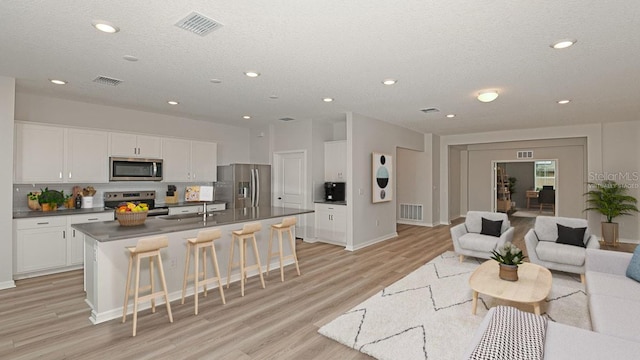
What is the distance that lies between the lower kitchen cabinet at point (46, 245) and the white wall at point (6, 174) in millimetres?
265

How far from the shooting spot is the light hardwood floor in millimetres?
2639

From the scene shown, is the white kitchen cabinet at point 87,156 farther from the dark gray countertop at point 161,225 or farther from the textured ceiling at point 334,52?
the dark gray countertop at point 161,225

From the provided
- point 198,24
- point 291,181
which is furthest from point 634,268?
point 291,181

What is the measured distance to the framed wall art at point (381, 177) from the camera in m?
6.67

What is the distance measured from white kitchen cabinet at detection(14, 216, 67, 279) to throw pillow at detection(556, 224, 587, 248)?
7628mm

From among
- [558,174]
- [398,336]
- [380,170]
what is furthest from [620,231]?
[398,336]

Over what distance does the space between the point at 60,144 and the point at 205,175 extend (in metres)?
2.53

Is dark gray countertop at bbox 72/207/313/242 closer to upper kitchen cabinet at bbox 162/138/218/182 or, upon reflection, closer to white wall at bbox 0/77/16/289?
white wall at bbox 0/77/16/289

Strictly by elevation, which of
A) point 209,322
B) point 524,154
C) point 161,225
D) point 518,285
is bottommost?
point 209,322

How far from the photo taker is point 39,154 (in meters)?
4.75

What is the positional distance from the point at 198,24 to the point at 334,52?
51.6 inches

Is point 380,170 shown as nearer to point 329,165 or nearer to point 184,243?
point 329,165

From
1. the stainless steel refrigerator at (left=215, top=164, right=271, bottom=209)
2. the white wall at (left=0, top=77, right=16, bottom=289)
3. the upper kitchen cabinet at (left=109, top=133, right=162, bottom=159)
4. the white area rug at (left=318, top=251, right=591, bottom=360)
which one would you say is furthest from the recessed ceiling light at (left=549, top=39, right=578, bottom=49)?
the white wall at (left=0, top=77, right=16, bottom=289)

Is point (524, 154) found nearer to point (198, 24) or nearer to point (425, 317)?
point (425, 317)
